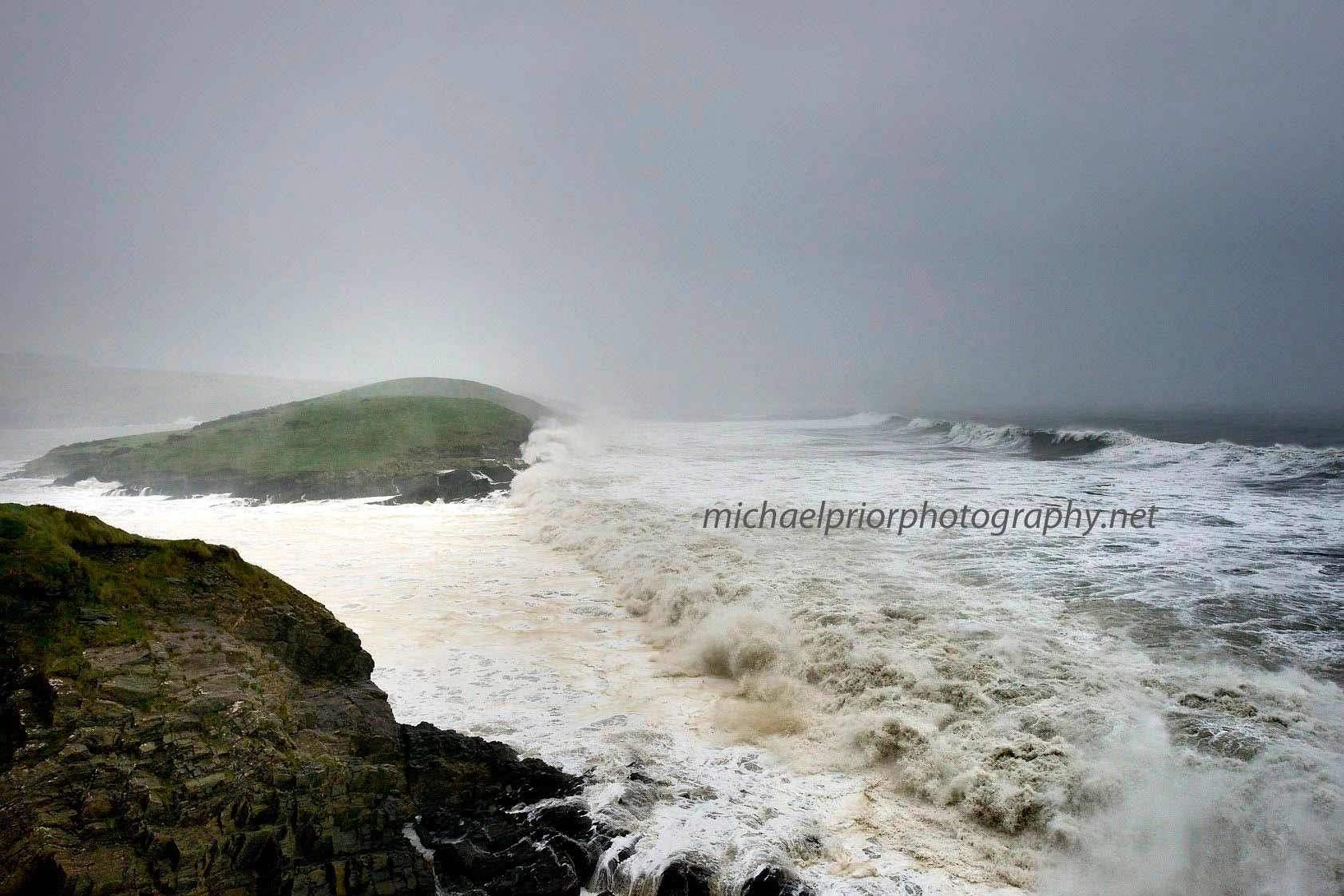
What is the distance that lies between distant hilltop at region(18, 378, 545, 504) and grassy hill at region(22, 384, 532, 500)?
0.15 ft

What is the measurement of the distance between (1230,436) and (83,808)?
1339 inches

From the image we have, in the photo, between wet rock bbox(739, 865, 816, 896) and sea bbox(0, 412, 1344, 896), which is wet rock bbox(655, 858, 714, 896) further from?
wet rock bbox(739, 865, 816, 896)

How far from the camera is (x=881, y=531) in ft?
36.2

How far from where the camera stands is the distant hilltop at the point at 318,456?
19203 millimetres

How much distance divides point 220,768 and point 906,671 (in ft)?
16.3

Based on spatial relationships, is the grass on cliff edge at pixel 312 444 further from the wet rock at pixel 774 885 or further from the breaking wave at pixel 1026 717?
the wet rock at pixel 774 885

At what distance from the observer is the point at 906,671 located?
18.3 ft

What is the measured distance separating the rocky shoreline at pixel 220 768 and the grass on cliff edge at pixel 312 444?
1760 centimetres

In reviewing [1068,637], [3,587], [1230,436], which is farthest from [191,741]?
[1230,436]

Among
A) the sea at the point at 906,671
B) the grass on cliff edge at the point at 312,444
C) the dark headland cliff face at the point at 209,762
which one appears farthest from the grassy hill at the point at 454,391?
the dark headland cliff face at the point at 209,762

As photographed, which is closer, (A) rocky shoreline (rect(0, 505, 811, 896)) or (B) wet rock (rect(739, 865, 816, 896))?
(A) rocky shoreline (rect(0, 505, 811, 896))

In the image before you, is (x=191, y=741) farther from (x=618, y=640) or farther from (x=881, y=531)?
(x=881, y=531)

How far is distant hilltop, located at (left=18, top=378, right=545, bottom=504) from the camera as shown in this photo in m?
19.2

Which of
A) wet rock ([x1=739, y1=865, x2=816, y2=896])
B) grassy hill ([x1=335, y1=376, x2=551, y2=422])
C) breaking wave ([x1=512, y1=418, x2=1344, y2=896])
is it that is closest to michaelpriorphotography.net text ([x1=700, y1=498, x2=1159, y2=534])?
breaking wave ([x1=512, y1=418, x2=1344, y2=896])
